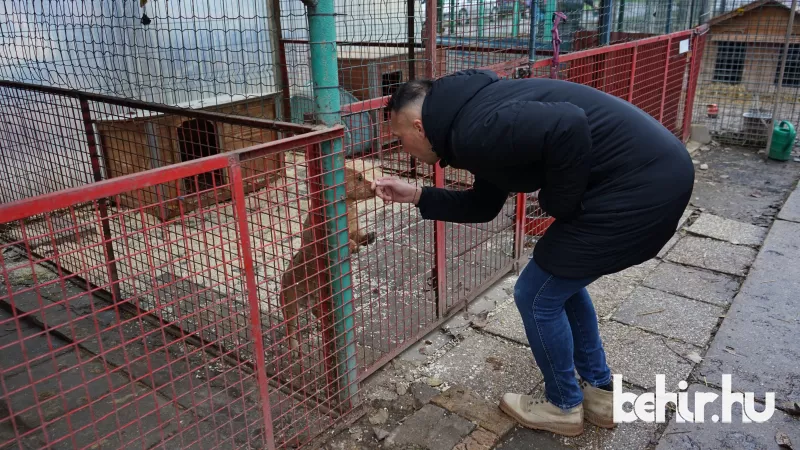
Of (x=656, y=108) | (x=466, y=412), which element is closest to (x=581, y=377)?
(x=466, y=412)

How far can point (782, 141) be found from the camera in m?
7.80

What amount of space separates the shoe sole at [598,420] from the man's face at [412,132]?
167 cm

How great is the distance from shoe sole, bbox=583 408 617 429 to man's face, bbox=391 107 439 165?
167 centimetres

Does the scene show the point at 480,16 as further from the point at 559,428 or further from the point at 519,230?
the point at 559,428

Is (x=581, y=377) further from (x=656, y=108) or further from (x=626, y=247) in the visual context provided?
(x=656, y=108)

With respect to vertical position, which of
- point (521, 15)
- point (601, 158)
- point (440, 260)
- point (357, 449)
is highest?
point (521, 15)

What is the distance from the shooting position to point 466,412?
10.6 feet

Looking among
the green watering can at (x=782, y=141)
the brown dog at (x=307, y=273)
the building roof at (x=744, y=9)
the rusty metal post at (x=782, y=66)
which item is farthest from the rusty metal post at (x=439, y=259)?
the building roof at (x=744, y=9)

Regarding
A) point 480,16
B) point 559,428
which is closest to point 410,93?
point 559,428

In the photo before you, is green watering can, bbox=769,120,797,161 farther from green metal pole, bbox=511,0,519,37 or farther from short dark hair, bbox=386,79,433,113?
short dark hair, bbox=386,79,433,113

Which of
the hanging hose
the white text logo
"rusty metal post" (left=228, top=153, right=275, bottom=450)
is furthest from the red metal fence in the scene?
the white text logo

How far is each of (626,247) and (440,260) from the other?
158 cm

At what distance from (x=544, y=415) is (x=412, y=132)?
1.65 m

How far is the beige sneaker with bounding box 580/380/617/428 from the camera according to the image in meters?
3.09
